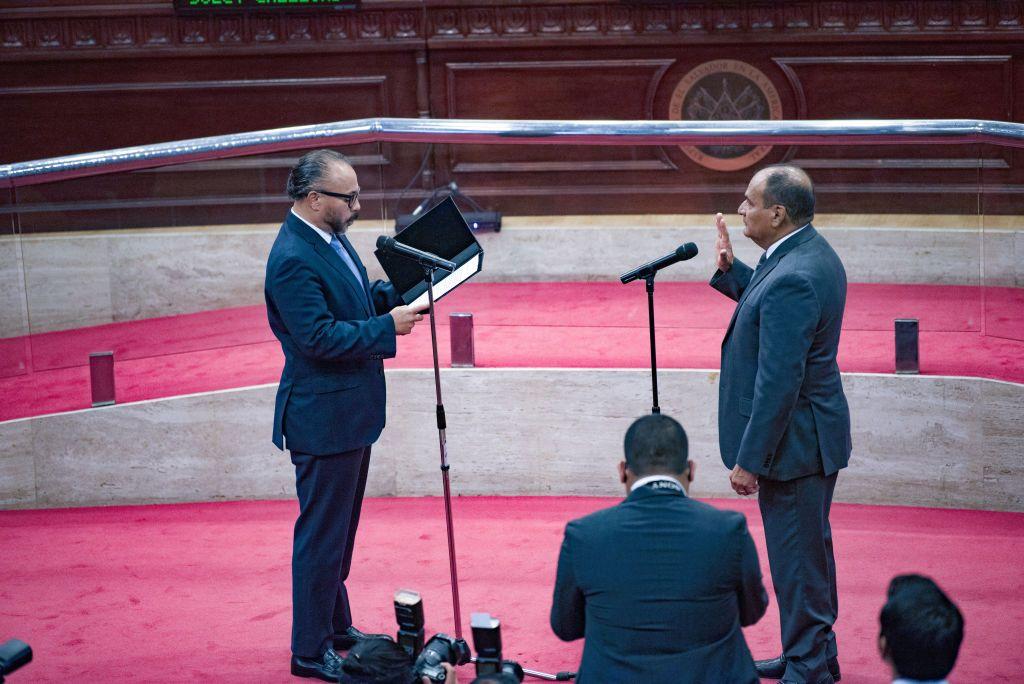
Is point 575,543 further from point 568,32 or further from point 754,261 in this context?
point 568,32

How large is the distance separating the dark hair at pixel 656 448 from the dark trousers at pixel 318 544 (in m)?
1.32

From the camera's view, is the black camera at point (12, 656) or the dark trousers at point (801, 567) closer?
the black camera at point (12, 656)

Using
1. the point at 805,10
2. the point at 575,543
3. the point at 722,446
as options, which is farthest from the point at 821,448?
the point at 805,10

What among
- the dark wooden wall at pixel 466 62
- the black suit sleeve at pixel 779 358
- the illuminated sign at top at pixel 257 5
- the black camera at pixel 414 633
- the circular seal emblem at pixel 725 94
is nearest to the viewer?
the black camera at pixel 414 633

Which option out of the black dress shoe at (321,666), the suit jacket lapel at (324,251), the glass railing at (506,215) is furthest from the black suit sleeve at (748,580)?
the glass railing at (506,215)

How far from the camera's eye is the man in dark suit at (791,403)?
315 centimetres

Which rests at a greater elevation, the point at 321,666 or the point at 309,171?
the point at 309,171

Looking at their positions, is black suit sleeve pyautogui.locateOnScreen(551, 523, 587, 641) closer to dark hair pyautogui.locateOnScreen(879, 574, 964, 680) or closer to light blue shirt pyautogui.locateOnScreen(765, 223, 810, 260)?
dark hair pyautogui.locateOnScreen(879, 574, 964, 680)

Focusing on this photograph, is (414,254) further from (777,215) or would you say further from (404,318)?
(777,215)

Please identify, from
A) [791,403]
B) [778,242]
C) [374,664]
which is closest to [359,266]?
[778,242]

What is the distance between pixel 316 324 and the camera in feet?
10.9

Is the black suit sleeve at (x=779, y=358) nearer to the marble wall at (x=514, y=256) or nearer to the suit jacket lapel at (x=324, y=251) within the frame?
the suit jacket lapel at (x=324, y=251)

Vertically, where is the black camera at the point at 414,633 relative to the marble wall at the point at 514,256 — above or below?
below

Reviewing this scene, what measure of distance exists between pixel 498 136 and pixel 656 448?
8.70 feet
